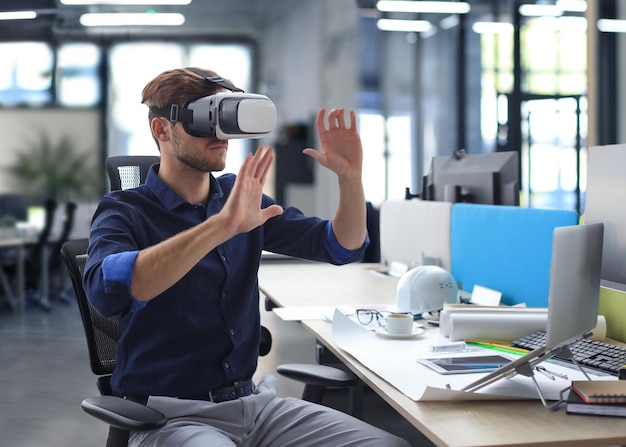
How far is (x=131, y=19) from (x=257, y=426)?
6.32 metres

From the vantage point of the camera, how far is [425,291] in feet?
7.62

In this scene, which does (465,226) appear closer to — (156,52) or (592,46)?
(592,46)

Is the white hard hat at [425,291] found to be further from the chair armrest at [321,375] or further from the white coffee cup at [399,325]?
the chair armrest at [321,375]

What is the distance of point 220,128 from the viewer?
155 centimetres

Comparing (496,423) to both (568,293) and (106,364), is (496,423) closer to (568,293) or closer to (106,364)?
(568,293)

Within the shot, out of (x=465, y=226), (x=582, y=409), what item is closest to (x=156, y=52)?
(x=465, y=226)

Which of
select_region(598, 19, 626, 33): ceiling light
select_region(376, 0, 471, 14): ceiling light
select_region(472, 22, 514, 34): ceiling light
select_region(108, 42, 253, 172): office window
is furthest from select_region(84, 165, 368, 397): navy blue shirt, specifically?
select_region(472, 22, 514, 34): ceiling light

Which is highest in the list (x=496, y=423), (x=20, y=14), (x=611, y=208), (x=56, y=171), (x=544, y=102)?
(x=20, y=14)

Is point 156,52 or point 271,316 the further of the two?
point 156,52

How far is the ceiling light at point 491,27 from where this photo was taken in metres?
8.50

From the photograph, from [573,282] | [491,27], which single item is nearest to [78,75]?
[491,27]

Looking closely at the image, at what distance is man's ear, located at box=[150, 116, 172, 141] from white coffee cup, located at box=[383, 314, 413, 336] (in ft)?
2.49

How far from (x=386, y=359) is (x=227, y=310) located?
1.24ft

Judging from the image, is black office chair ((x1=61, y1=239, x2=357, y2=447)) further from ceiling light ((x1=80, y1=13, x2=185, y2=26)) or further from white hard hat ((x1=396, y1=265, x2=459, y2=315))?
ceiling light ((x1=80, y1=13, x2=185, y2=26))
